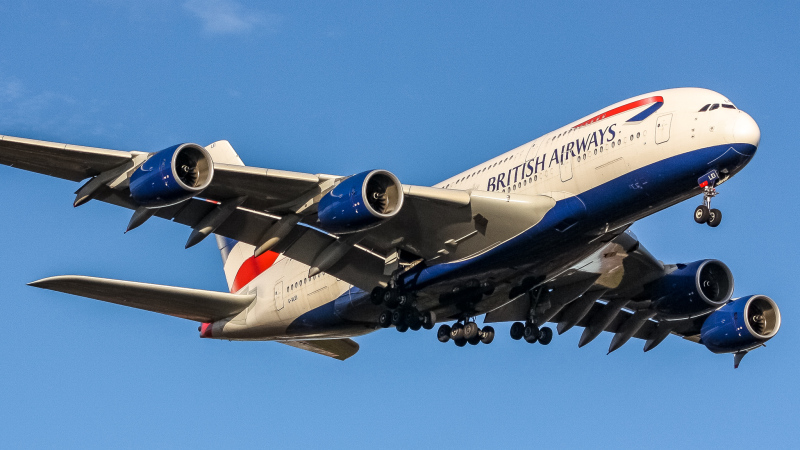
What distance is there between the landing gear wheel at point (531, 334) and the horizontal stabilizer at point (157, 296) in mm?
8524

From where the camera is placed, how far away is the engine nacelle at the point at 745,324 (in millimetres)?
36188

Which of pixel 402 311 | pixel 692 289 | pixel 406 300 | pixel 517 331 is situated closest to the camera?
pixel 406 300

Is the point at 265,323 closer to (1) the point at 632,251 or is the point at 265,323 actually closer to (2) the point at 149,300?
Result: (2) the point at 149,300

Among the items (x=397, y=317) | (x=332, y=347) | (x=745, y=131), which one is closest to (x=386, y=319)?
(x=397, y=317)

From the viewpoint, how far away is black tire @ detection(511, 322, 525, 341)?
3381 centimetres

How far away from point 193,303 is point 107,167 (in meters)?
7.59

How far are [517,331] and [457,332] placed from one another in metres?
2.22

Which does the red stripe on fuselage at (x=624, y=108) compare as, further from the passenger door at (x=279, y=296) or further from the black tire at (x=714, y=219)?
the passenger door at (x=279, y=296)

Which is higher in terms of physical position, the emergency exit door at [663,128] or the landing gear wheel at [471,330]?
the emergency exit door at [663,128]

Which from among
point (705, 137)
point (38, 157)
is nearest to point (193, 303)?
point (38, 157)

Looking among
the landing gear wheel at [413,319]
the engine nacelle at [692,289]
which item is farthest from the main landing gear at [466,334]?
the engine nacelle at [692,289]

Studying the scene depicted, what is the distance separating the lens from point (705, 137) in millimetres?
26797

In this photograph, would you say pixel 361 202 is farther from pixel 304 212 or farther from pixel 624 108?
pixel 624 108

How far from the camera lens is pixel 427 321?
31.5 meters
